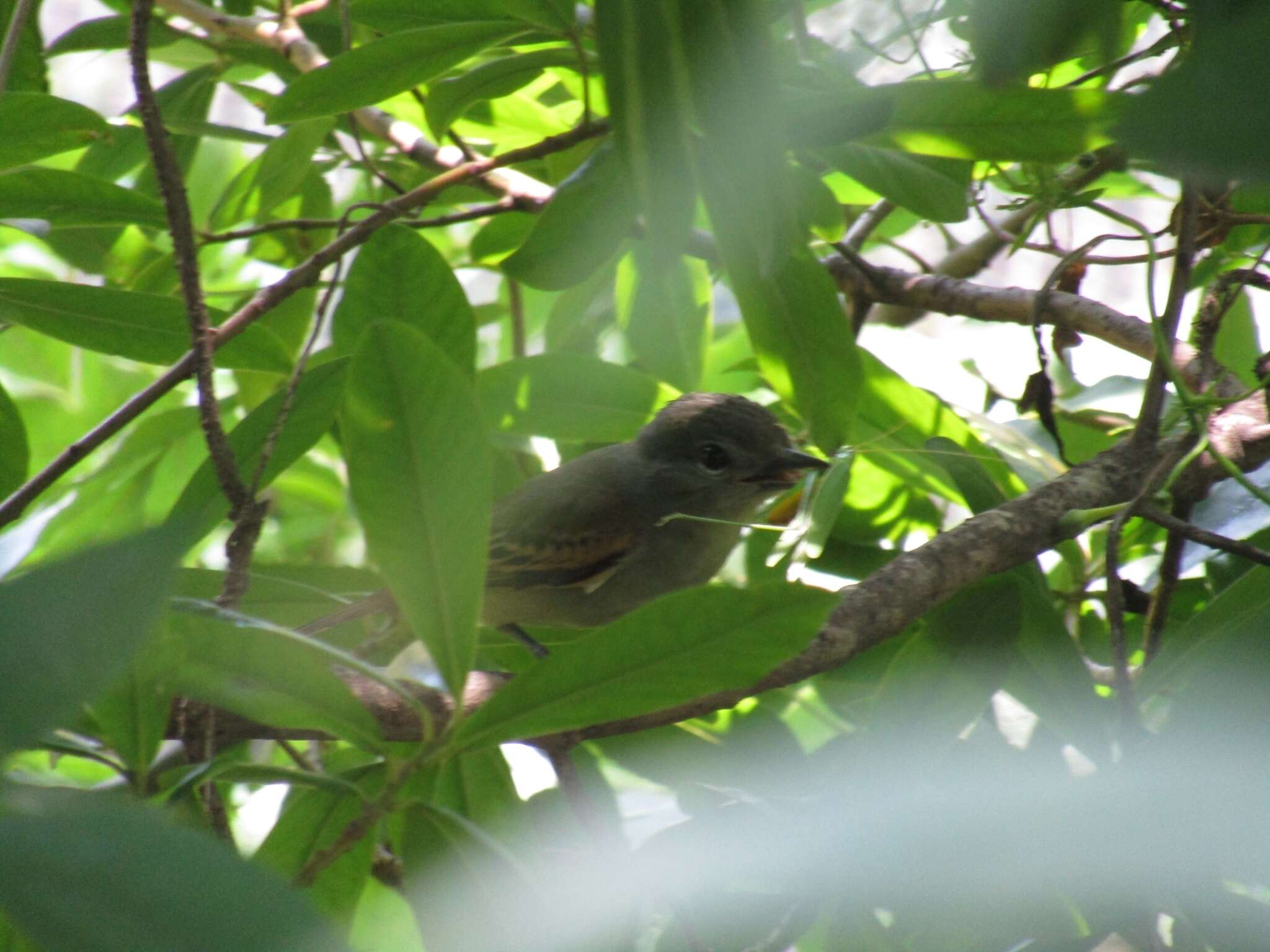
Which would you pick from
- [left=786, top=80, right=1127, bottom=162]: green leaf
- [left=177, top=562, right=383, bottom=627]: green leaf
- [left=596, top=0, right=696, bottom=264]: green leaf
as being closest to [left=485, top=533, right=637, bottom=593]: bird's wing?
[left=177, top=562, right=383, bottom=627]: green leaf

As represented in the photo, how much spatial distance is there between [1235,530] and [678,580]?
1.34m

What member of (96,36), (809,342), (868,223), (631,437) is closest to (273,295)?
(631,437)

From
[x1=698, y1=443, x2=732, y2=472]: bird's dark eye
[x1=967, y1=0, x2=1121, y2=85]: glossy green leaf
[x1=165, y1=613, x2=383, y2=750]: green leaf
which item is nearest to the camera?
[x1=967, y1=0, x2=1121, y2=85]: glossy green leaf

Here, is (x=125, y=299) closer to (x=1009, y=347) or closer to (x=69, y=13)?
(x=1009, y=347)

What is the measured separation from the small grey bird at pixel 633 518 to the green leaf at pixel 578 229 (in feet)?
3.55

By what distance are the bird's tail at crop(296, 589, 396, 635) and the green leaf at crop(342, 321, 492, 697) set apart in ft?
2.75

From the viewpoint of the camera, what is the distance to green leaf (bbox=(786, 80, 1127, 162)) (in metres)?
0.88

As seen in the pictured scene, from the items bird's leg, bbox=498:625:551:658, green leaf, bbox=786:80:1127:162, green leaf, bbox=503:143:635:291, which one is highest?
green leaf, bbox=786:80:1127:162

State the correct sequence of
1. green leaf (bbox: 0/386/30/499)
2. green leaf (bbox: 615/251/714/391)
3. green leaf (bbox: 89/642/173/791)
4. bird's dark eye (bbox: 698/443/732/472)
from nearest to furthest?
green leaf (bbox: 89/642/173/791) < green leaf (bbox: 0/386/30/499) < green leaf (bbox: 615/251/714/391) < bird's dark eye (bbox: 698/443/732/472)

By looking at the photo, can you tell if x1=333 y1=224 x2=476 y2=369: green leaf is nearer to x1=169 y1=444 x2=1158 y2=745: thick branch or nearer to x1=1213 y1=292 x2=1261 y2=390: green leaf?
x1=169 y1=444 x2=1158 y2=745: thick branch

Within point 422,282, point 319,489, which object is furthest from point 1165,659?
point 319,489

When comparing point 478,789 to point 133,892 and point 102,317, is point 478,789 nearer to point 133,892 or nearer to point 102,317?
point 102,317

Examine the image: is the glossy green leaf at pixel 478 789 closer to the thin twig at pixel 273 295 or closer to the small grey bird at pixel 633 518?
the thin twig at pixel 273 295

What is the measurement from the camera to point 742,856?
0.89m
